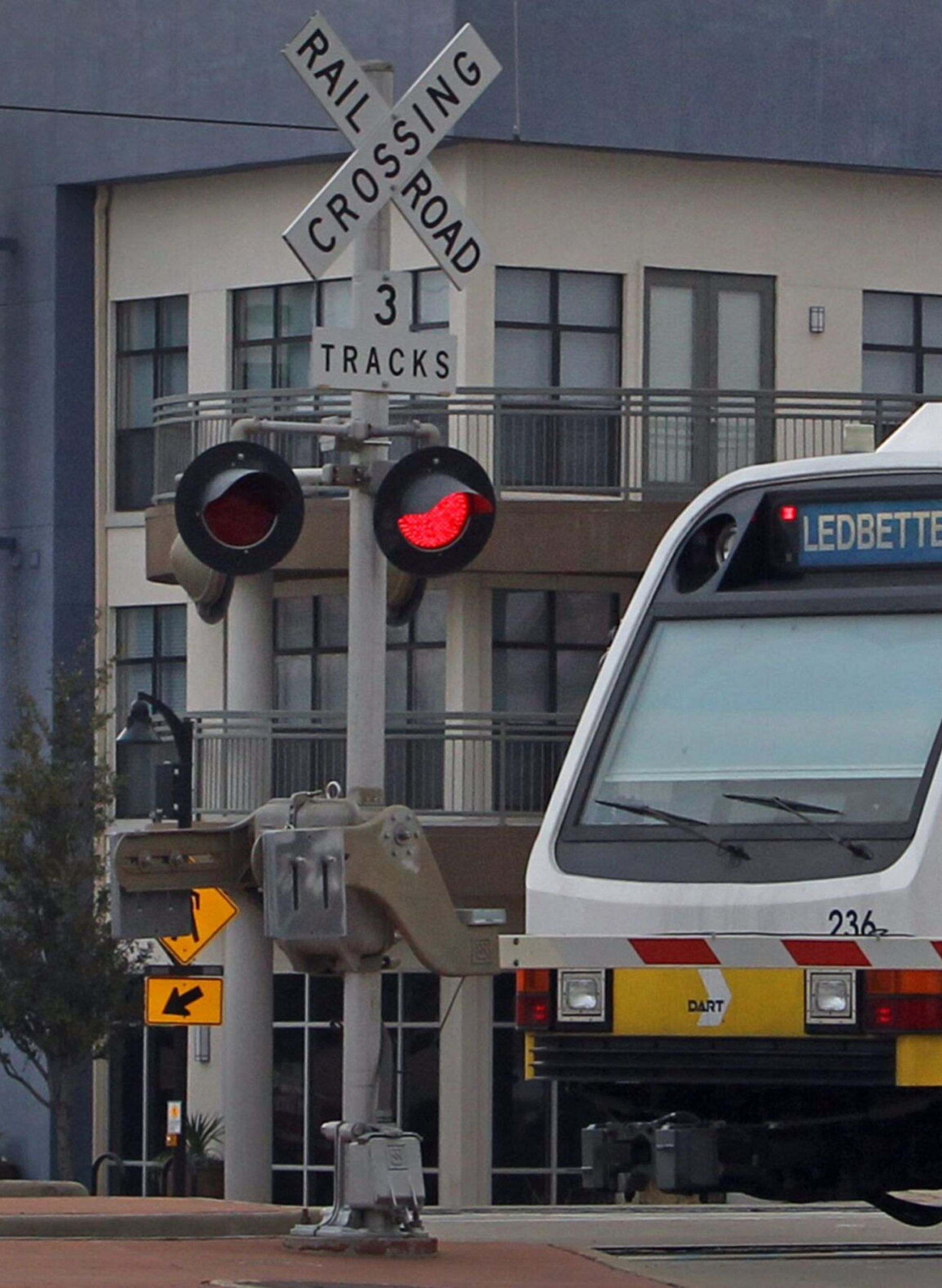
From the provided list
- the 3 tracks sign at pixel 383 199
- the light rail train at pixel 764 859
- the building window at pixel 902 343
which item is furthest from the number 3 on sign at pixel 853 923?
the building window at pixel 902 343

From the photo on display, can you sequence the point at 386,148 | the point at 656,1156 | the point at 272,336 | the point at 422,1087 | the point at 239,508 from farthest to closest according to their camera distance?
the point at 272,336
the point at 422,1087
the point at 386,148
the point at 239,508
the point at 656,1156

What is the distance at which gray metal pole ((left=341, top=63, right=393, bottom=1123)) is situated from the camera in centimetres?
1462

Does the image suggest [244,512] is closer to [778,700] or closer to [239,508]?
[239,508]

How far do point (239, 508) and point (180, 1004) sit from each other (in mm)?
10450

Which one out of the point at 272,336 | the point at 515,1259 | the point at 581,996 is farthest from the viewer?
the point at 272,336

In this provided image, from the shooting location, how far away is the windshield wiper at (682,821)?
11.9 m

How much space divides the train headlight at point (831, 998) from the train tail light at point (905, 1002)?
2.6 inches

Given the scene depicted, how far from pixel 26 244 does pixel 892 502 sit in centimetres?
2159

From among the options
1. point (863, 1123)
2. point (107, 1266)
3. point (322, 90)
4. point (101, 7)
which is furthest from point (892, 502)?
point (101, 7)

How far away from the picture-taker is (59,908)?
98.5 feet

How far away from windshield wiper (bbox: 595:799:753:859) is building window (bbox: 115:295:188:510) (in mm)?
20674

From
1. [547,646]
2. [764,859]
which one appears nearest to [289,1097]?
[547,646]

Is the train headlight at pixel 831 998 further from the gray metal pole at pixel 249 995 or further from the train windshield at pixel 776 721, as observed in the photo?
the gray metal pole at pixel 249 995

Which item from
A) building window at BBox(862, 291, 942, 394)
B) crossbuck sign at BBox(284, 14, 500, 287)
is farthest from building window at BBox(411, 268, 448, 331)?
crossbuck sign at BBox(284, 14, 500, 287)
